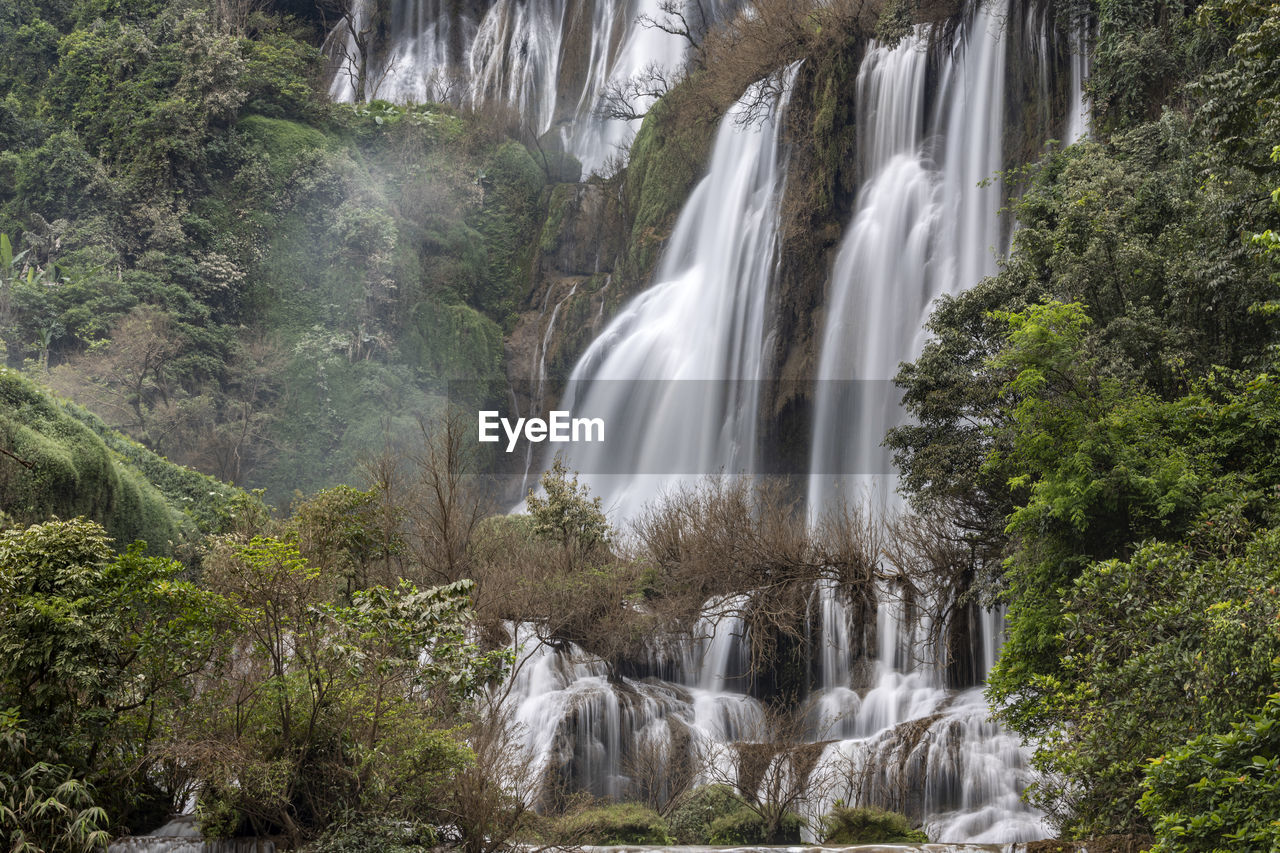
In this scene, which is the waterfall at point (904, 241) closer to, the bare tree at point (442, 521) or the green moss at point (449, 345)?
the bare tree at point (442, 521)

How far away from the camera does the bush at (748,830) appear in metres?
18.9

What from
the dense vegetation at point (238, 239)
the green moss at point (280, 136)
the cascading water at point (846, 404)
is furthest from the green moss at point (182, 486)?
the green moss at point (280, 136)

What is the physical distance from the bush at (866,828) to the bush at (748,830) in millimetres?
564

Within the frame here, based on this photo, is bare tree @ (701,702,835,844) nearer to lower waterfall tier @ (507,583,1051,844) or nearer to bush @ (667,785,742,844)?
lower waterfall tier @ (507,583,1051,844)

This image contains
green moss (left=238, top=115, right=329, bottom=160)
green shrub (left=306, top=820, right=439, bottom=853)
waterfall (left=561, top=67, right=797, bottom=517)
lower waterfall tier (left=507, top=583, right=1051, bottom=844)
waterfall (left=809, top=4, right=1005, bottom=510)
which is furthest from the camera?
green moss (left=238, top=115, right=329, bottom=160)

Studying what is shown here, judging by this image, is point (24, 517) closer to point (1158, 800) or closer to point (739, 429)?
point (1158, 800)

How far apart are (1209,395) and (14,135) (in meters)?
44.7

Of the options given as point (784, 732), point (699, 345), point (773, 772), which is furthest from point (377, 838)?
point (699, 345)

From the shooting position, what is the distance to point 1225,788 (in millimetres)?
9219

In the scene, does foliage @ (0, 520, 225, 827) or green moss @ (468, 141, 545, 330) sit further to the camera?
green moss @ (468, 141, 545, 330)

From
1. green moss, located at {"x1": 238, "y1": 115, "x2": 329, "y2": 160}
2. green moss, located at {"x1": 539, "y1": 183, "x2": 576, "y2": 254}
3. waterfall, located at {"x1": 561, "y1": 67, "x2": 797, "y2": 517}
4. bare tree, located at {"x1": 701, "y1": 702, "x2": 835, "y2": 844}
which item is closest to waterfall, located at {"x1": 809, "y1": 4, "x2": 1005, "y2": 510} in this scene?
waterfall, located at {"x1": 561, "y1": 67, "x2": 797, "y2": 517}

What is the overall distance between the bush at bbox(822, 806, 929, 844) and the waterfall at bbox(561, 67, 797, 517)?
16.9m

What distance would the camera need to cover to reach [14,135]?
4462cm

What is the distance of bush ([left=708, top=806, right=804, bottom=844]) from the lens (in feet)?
61.9
